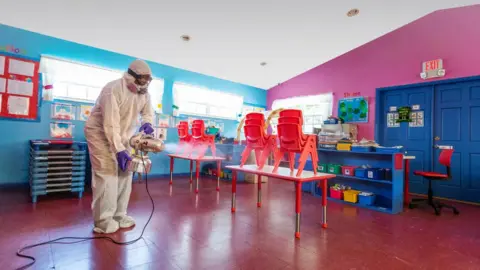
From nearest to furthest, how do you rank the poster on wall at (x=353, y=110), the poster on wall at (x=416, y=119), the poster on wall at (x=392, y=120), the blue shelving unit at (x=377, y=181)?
the blue shelving unit at (x=377, y=181) → the poster on wall at (x=416, y=119) → the poster on wall at (x=392, y=120) → the poster on wall at (x=353, y=110)

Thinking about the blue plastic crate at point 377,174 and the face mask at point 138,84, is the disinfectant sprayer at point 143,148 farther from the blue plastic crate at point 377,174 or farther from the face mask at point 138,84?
the blue plastic crate at point 377,174

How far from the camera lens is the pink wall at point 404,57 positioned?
441 centimetres

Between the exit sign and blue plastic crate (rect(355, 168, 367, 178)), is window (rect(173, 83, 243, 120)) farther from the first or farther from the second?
the exit sign

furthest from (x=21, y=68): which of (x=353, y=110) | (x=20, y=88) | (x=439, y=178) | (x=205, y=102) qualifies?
(x=439, y=178)

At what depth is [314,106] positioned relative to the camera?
22.1 ft

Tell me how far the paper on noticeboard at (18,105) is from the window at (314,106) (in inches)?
231

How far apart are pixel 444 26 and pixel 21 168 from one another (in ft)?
25.7

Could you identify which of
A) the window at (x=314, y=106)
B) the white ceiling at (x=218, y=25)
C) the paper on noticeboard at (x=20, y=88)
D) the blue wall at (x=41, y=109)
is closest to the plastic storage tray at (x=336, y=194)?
the window at (x=314, y=106)

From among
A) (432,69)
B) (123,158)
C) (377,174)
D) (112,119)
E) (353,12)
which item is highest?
(353,12)

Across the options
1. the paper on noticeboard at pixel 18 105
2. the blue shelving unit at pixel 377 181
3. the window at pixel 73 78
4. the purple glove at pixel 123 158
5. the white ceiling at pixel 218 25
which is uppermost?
the white ceiling at pixel 218 25

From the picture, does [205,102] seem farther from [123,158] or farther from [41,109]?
[123,158]

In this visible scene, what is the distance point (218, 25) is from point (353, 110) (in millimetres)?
3581

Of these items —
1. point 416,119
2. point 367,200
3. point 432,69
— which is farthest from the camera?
point 416,119

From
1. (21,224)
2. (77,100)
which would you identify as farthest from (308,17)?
(21,224)
